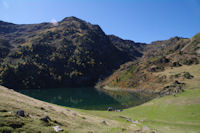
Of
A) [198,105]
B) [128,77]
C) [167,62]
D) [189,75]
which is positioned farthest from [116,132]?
[167,62]

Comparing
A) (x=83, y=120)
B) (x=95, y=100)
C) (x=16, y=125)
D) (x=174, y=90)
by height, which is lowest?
(x=95, y=100)

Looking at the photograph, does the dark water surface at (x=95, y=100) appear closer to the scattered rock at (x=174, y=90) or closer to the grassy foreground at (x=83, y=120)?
the scattered rock at (x=174, y=90)

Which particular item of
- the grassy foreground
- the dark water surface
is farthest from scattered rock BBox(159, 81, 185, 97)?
the grassy foreground

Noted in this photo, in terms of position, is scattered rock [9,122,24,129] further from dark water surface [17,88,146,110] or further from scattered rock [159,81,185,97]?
scattered rock [159,81,185,97]

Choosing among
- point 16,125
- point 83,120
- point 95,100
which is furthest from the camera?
point 95,100

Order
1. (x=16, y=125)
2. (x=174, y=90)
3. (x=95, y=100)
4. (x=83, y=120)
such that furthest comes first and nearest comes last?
A: (x=95, y=100), (x=174, y=90), (x=83, y=120), (x=16, y=125)

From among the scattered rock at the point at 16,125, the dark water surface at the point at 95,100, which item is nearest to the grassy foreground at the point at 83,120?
the scattered rock at the point at 16,125

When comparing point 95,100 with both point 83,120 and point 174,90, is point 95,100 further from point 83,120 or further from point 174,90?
point 83,120

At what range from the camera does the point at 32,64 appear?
196500 millimetres

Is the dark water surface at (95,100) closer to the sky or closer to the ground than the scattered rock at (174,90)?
closer to the ground

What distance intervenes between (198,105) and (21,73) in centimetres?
19356

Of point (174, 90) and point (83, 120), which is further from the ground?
point (174, 90)

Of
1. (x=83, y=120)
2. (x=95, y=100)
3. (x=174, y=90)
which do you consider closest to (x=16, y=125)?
(x=83, y=120)

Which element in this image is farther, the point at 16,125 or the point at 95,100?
the point at 95,100
